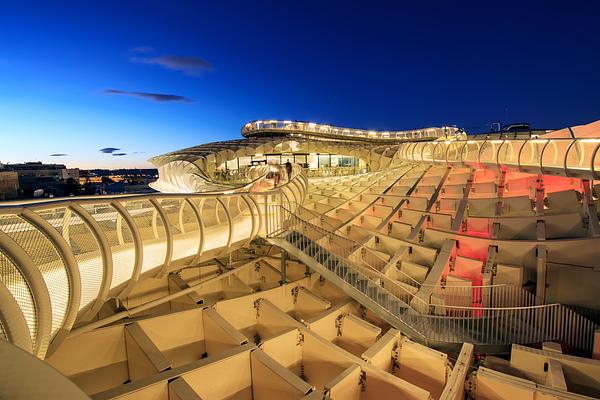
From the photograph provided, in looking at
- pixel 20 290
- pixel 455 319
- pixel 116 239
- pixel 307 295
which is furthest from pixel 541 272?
pixel 20 290

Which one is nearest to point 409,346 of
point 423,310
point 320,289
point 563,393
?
point 423,310

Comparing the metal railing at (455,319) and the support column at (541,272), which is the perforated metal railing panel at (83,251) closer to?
the metal railing at (455,319)

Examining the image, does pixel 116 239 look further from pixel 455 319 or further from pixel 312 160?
pixel 312 160

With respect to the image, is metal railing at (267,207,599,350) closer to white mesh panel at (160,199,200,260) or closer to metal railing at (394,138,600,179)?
white mesh panel at (160,199,200,260)

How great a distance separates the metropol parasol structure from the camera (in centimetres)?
453

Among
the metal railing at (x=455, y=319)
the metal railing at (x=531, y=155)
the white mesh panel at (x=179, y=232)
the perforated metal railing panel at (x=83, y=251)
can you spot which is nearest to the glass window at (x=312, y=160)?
the metal railing at (x=531, y=155)

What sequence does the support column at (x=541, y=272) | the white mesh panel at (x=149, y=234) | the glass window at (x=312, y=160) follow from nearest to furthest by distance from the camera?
the white mesh panel at (x=149, y=234) < the support column at (x=541, y=272) < the glass window at (x=312, y=160)

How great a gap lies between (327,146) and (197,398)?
97.1 feet

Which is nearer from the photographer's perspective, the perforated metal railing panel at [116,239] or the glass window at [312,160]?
the perforated metal railing panel at [116,239]

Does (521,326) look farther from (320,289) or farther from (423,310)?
(320,289)

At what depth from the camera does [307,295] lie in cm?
1210

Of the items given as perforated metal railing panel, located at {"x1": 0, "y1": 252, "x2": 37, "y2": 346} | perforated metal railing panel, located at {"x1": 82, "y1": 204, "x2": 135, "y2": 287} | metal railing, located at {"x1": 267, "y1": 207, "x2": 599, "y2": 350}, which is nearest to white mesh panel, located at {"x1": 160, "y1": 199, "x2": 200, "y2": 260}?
perforated metal railing panel, located at {"x1": 82, "y1": 204, "x2": 135, "y2": 287}

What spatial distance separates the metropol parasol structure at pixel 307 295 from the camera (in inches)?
178

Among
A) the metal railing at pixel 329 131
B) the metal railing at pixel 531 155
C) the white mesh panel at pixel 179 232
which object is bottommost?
the white mesh panel at pixel 179 232
